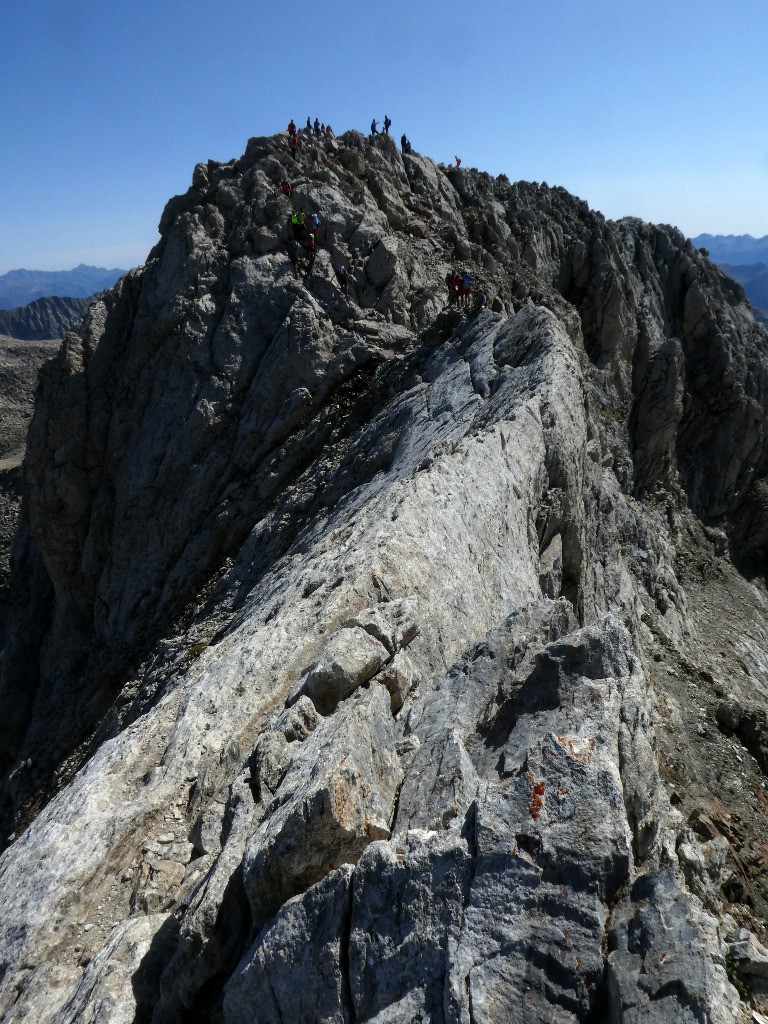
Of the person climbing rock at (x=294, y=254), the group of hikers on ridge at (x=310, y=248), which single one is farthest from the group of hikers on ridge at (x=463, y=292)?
the person climbing rock at (x=294, y=254)

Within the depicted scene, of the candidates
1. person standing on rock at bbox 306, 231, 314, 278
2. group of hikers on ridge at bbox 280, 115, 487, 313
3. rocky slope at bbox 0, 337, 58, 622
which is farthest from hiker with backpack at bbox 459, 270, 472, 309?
rocky slope at bbox 0, 337, 58, 622

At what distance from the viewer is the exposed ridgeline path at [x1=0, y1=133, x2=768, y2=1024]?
22.5ft

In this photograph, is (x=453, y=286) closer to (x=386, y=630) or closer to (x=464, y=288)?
(x=464, y=288)

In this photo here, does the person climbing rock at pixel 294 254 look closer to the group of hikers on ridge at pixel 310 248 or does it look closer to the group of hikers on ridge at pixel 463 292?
the group of hikers on ridge at pixel 310 248

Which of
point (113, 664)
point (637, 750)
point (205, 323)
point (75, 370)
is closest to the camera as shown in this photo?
point (637, 750)

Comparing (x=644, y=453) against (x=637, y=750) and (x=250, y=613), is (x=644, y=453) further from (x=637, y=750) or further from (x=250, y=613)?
(x=637, y=750)

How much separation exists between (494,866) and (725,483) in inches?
2449

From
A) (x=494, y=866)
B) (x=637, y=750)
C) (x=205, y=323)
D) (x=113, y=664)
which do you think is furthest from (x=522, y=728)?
(x=205, y=323)

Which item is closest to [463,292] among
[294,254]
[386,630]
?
[294,254]

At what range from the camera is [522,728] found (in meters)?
9.34

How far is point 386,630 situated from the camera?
42.8 feet

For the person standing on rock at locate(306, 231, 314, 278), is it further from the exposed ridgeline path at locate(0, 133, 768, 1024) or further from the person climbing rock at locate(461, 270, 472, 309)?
the person climbing rock at locate(461, 270, 472, 309)

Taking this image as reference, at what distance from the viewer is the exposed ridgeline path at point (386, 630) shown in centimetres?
685

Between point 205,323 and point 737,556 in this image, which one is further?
point 737,556
